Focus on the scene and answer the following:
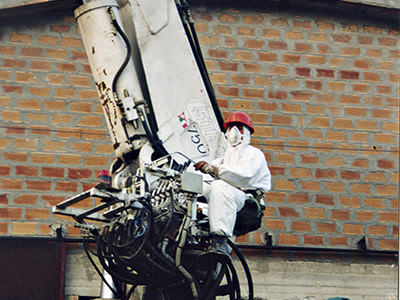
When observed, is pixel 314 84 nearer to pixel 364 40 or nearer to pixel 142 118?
pixel 364 40

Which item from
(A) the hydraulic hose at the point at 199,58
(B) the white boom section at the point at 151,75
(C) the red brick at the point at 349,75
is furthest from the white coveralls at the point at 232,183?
(C) the red brick at the point at 349,75

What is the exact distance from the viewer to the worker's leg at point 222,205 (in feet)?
25.4

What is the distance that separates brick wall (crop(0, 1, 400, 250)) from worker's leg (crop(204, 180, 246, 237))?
3550 millimetres

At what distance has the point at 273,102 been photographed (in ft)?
40.2

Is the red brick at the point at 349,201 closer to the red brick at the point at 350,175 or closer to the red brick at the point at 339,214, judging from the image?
the red brick at the point at 339,214

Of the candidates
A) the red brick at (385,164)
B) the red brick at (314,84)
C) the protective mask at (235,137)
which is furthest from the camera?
the red brick at (314,84)

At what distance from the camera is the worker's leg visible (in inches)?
305

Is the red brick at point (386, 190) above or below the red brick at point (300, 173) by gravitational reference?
below

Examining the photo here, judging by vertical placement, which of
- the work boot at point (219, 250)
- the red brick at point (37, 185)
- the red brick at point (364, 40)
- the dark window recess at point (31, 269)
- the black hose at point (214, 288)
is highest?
the red brick at point (364, 40)

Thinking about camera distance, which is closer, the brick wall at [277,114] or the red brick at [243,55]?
the brick wall at [277,114]

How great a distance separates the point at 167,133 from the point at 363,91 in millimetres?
4989

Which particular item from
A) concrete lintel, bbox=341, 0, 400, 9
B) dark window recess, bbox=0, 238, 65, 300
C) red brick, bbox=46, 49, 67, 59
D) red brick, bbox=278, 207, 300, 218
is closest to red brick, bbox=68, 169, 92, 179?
dark window recess, bbox=0, 238, 65, 300

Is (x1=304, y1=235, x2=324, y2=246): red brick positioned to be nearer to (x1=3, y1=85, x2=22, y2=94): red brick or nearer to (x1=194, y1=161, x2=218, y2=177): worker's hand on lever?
(x1=194, y1=161, x2=218, y2=177): worker's hand on lever

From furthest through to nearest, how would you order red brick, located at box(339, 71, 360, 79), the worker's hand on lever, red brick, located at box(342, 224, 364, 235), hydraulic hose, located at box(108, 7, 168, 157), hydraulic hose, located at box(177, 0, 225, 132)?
red brick, located at box(339, 71, 360, 79) → red brick, located at box(342, 224, 364, 235) → hydraulic hose, located at box(177, 0, 225, 132) → hydraulic hose, located at box(108, 7, 168, 157) → the worker's hand on lever
